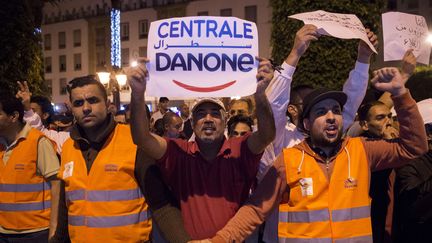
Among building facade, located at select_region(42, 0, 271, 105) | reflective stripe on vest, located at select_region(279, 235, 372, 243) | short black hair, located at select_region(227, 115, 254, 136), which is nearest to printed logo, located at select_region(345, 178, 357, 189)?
reflective stripe on vest, located at select_region(279, 235, 372, 243)

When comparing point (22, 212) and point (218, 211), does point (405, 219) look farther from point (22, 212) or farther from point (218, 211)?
point (22, 212)

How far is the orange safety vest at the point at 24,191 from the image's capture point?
471cm

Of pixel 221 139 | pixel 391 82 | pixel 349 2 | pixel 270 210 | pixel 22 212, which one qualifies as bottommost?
pixel 22 212

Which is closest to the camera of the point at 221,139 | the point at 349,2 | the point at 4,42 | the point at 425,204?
the point at 221,139

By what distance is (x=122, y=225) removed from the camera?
Answer: 3826mm

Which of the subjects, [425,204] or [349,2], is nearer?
[425,204]

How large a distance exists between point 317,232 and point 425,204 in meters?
0.98

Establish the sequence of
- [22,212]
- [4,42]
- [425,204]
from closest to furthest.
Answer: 1. [425,204]
2. [22,212]
3. [4,42]

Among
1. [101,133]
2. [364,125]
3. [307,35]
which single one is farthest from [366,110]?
[101,133]

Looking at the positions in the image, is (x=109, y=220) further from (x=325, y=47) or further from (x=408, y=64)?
(x=325, y=47)

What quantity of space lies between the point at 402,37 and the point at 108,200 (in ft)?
8.53

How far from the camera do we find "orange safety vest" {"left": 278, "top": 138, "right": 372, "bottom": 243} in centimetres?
351

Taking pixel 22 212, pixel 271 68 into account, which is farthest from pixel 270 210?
pixel 22 212

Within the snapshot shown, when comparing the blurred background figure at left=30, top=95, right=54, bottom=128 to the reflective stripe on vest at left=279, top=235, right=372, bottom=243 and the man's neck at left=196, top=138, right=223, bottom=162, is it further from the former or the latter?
the reflective stripe on vest at left=279, top=235, right=372, bottom=243
